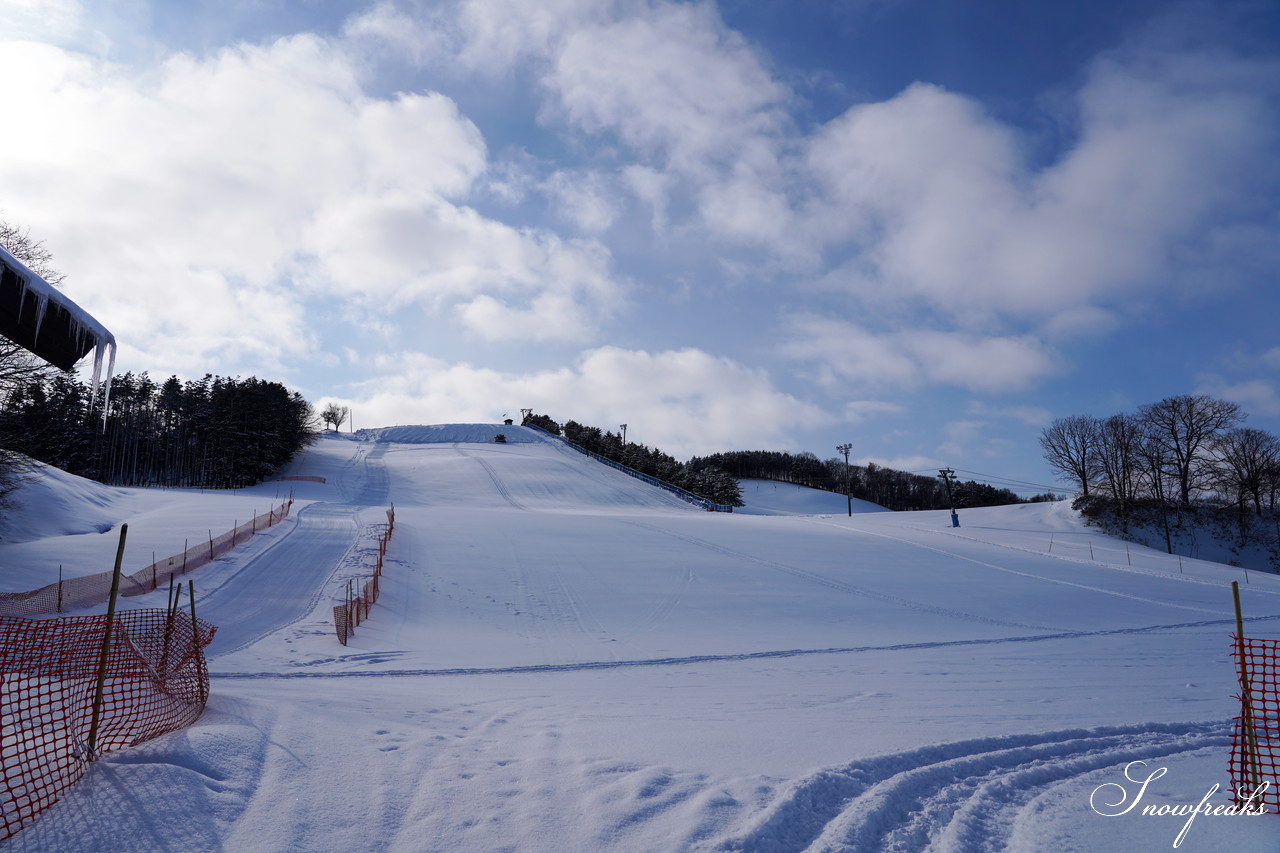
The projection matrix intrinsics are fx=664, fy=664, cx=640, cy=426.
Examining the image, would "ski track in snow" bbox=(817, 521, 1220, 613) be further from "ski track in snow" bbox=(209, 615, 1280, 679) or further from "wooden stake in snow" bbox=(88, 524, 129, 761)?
"wooden stake in snow" bbox=(88, 524, 129, 761)

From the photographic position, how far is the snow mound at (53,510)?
21.7m

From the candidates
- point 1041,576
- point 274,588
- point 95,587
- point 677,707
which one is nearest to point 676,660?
point 677,707

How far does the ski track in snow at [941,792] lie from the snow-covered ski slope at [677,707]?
3cm

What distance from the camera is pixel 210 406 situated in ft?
208

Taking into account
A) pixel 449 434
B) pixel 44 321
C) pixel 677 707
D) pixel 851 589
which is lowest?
pixel 851 589

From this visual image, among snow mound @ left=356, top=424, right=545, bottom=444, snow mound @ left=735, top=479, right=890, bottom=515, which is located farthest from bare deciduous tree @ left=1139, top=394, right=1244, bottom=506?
snow mound @ left=356, top=424, right=545, bottom=444

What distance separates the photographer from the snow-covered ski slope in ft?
14.4

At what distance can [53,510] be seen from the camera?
24719mm

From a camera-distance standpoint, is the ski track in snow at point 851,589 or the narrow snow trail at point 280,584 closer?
the narrow snow trail at point 280,584

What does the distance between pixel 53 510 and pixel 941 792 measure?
31.1 m

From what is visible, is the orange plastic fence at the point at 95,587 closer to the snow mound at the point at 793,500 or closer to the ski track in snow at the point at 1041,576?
the ski track in snow at the point at 1041,576

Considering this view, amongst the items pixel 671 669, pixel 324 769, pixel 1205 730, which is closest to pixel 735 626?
pixel 671 669

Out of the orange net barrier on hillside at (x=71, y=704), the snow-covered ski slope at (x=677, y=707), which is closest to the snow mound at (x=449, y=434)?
the snow-covered ski slope at (x=677, y=707)

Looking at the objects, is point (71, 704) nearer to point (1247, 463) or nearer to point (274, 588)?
point (274, 588)
